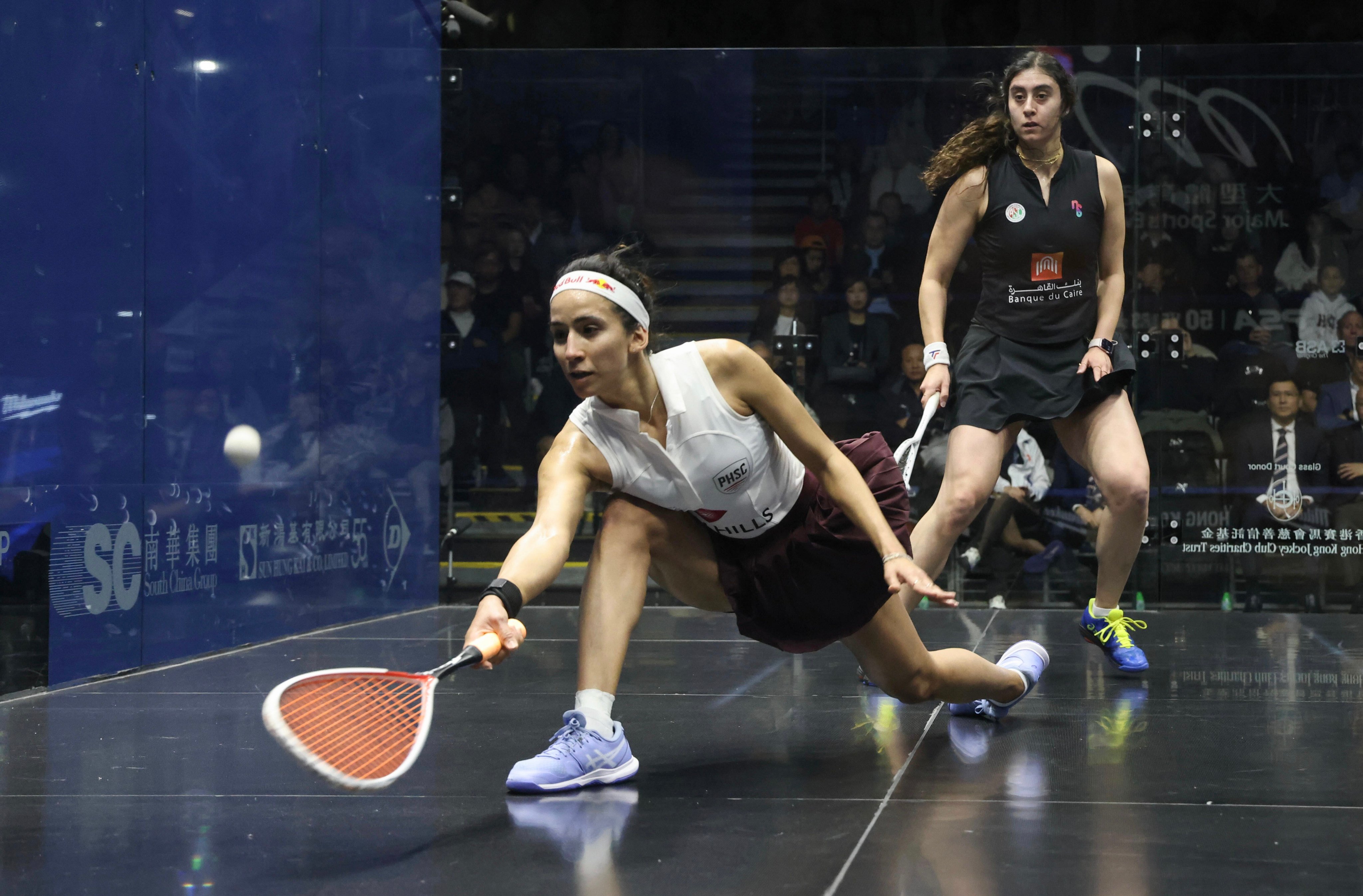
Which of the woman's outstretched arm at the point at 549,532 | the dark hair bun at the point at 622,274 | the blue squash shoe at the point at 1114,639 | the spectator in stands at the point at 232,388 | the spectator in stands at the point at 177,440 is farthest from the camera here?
the spectator in stands at the point at 232,388

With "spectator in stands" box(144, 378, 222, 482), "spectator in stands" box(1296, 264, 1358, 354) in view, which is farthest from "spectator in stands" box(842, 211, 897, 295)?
"spectator in stands" box(144, 378, 222, 482)

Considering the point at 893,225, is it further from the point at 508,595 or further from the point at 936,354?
the point at 508,595

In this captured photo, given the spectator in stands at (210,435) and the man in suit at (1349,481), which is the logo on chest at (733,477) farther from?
the man in suit at (1349,481)

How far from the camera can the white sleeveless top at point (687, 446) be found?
2275 millimetres

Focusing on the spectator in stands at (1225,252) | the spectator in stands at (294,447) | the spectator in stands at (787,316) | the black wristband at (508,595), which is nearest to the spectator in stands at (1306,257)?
the spectator in stands at (1225,252)

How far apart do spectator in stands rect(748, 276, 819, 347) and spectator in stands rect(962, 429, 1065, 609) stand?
3.29 ft

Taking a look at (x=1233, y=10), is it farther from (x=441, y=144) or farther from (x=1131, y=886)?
(x=1131, y=886)

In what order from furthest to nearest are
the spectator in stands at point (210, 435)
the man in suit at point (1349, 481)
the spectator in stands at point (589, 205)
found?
the spectator in stands at point (589, 205) → the man in suit at point (1349, 481) → the spectator in stands at point (210, 435)

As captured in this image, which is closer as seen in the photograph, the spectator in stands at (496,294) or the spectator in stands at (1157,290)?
the spectator in stands at (1157,290)

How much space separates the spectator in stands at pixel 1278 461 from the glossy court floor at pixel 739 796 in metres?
2.18

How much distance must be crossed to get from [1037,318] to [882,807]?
5.58 feet

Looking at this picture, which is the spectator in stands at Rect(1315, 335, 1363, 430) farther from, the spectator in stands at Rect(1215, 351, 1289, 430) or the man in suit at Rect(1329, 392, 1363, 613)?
the spectator in stands at Rect(1215, 351, 1289, 430)

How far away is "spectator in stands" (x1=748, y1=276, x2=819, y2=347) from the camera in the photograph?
19.3ft

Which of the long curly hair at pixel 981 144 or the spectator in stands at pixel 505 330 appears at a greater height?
the long curly hair at pixel 981 144
